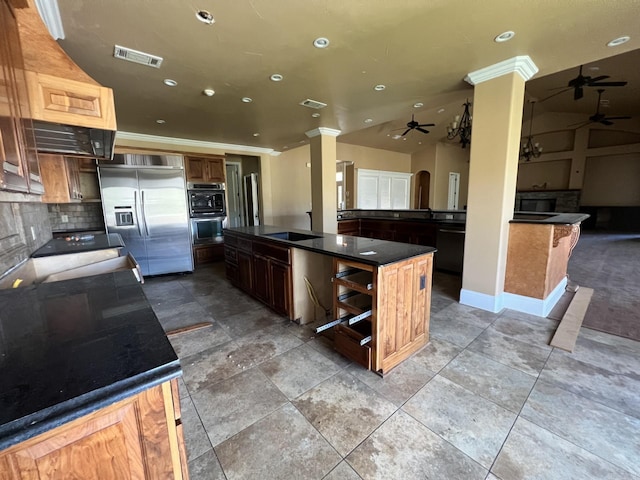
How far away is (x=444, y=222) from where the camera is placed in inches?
178

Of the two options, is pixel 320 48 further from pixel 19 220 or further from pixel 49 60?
pixel 19 220

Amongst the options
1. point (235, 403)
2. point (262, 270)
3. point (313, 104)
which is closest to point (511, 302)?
point (262, 270)

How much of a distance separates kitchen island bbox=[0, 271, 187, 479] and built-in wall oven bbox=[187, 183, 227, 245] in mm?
4430

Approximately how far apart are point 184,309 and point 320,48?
126 inches

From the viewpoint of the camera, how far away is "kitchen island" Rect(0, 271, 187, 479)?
541 mm

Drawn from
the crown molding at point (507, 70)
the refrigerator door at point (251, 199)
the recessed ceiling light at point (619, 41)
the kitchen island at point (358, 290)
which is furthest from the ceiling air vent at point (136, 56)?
the refrigerator door at point (251, 199)

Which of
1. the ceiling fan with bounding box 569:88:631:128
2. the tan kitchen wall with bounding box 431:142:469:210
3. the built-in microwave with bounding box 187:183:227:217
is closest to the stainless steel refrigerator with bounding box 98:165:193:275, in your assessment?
the built-in microwave with bounding box 187:183:227:217

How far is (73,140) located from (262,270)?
2.00m

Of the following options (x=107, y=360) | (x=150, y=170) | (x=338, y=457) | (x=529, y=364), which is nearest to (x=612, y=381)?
(x=529, y=364)

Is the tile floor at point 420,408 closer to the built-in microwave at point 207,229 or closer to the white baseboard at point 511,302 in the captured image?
the white baseboard at point 511,302

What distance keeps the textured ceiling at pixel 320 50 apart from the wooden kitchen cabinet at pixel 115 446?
2310mm

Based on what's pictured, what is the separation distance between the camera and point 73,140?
195 cm

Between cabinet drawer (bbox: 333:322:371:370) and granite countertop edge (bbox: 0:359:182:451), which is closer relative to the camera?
granite countertop edge (bbox: 0:359:182:451)

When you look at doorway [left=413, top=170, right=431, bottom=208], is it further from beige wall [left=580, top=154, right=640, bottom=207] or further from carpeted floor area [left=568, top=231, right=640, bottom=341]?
beige wall [left=580, top=154, right=640, bottom=207]
